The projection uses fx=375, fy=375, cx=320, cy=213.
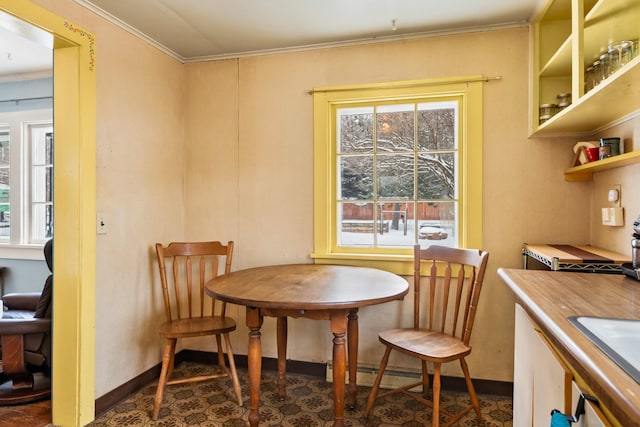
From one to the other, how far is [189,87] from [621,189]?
2886 millimetres

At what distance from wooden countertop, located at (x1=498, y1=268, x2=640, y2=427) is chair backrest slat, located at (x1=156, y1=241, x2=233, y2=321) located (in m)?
1.82

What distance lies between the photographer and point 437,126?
255 centimetres

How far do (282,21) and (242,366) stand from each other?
239cm

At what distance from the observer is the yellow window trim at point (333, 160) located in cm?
240

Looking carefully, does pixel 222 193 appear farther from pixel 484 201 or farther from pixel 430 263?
pixel 484 201

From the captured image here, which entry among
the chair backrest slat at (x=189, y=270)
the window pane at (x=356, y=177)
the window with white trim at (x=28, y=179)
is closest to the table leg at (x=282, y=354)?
the chair backrest slat at (x=189, y=270)

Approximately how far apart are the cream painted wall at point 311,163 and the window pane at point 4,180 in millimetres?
2110

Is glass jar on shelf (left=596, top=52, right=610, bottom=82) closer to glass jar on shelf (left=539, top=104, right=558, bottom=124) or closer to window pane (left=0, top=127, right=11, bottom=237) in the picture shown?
glass jar on shelf (left=539, top=104, right=558, bottom=124)

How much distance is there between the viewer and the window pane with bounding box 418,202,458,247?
2527 mm

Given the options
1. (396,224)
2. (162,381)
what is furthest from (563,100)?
(162,381)

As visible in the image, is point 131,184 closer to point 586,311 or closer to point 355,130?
point 355,130

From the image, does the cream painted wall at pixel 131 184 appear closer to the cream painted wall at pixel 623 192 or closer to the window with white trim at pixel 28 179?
the window with white trim at pixel 28 179

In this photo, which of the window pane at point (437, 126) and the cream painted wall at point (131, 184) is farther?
the window pane at point (437, 126)

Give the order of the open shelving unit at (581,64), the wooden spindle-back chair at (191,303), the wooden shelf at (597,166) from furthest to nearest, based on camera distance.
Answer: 1. the wooden spindle-back chair at (191,303)
2. the wooden shelf at (597,166)
3. the open shelving unit at (581,64)
